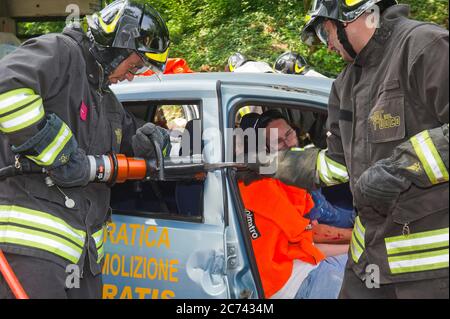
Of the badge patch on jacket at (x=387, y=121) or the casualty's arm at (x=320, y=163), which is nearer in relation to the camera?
the badge patch on jacket at (x=387, y=121)

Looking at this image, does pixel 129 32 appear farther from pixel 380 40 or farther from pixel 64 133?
pixel 380 40

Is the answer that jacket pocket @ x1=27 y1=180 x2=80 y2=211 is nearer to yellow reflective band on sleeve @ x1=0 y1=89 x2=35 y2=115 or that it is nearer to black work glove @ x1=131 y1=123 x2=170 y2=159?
yellow reflective band on sleeve @ x1=0 y1=89 x2=35 y2=115

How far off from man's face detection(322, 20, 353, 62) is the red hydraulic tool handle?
5.13ft

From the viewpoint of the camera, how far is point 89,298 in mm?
2623

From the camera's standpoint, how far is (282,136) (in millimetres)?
3438

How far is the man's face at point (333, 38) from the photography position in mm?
2438

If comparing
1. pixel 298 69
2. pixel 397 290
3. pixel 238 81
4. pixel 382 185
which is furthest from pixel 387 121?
pixel 298 69

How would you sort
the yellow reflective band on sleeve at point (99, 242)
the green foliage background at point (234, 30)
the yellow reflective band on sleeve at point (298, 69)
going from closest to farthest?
the yellow reflective band on sleeve at point (99, 242)
the yellow reflective band on sleeve at point (298, 69)
the green foliage background at point (234, 30)

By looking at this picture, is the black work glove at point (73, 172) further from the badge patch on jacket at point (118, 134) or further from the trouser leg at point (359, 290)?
the trouser leg at point (359, 290)

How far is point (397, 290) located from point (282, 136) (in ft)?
4.56

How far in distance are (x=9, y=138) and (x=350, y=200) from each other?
6.83 feet

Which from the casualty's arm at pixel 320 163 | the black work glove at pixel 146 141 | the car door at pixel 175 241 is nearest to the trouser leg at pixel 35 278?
the car door at pixel 175 241

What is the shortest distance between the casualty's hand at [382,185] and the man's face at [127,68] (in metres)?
1.15

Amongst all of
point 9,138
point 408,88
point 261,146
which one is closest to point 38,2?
point 261,146
